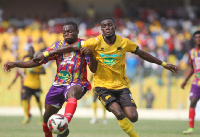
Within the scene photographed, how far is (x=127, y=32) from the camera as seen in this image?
80.8 ft

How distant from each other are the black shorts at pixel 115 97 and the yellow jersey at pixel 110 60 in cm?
8

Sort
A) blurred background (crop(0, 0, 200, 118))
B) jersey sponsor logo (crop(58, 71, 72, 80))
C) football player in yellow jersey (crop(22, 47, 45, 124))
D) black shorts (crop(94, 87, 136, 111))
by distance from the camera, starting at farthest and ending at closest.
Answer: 1. blurred background (crop(0, 0, 200, 118))
2. football player in yellow jersey (crop(22, 47, 45, 124))
3. jersey sponsor logo (crop(58, 71, 72, 80))
4. black shorts (crop(94, 87, 136, 111))

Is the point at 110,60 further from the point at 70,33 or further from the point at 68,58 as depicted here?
the point at 70,33

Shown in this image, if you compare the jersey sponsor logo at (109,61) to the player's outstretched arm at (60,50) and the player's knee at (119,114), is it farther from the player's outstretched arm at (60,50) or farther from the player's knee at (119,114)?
the player's knee at (119,114)

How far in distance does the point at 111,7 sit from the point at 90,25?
6099mm

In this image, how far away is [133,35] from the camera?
24297 mm

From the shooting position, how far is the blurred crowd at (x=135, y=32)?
74.0 feet

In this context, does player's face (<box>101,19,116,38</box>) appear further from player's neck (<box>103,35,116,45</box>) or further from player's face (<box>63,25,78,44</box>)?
player's face (<box>63,25,78,44</box>)

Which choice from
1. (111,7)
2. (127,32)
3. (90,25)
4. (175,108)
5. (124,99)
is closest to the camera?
(124,99)

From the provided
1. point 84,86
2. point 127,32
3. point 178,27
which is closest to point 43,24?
point 127,32

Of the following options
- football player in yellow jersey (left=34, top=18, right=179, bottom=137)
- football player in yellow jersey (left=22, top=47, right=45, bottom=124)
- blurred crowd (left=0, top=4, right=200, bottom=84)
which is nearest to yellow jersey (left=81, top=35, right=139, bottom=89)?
football player in yellow jersey (left=34, top=18, right=179, bottom=137)

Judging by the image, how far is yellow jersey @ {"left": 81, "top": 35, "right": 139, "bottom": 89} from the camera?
7691mm

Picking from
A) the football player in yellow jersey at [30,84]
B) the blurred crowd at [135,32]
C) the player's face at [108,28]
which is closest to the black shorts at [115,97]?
the player's face at [108,28]

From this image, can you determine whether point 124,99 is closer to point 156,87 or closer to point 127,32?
point 156,87
